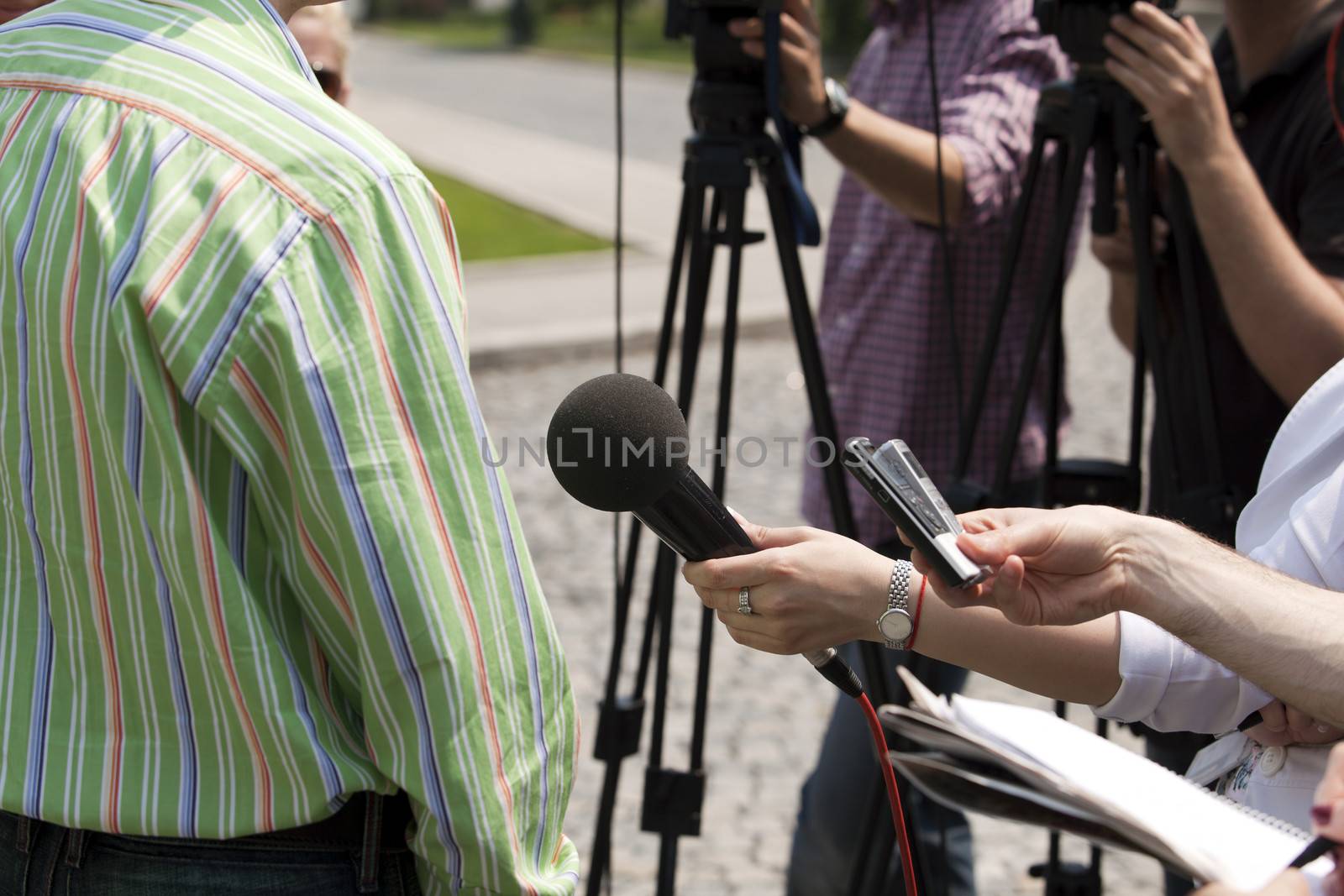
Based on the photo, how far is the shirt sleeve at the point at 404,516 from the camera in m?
0.95

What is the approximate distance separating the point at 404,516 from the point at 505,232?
753cm

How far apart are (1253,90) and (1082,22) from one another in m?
0.33

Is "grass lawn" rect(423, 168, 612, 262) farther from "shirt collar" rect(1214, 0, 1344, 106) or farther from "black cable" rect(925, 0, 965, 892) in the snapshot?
"shirt collar" rect(1214, 0, 1344, 106)

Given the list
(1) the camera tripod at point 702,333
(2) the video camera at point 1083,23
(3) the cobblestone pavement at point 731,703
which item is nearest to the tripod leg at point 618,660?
(1) the camera tripod at point 702,333

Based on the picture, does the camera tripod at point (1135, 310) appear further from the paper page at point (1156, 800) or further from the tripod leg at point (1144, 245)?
the paper page at point (1156, 800)

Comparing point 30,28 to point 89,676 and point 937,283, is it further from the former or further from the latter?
point 937,283

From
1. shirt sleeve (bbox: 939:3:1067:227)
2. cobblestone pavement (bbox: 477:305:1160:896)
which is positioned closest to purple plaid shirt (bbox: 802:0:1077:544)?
shirt sleeve (bbox: 939:3:1067:227)

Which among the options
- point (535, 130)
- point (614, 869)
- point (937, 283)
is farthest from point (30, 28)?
point (535, 130)

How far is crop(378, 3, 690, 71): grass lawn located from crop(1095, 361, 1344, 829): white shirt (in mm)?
18087

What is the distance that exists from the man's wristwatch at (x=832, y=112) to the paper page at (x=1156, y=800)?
1.06 meters

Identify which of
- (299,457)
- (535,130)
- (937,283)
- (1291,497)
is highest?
(299,457)

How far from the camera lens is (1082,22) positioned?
5.62 ft

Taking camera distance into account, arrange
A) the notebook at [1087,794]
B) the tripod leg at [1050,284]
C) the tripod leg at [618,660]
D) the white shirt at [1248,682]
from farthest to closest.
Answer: the tripod leg at [618,660] < the tripod leg at [1050,284] < the white shirt at [1248,682] < the notebook at [1087,794]

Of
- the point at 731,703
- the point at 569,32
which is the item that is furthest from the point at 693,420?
the point at 569,32
